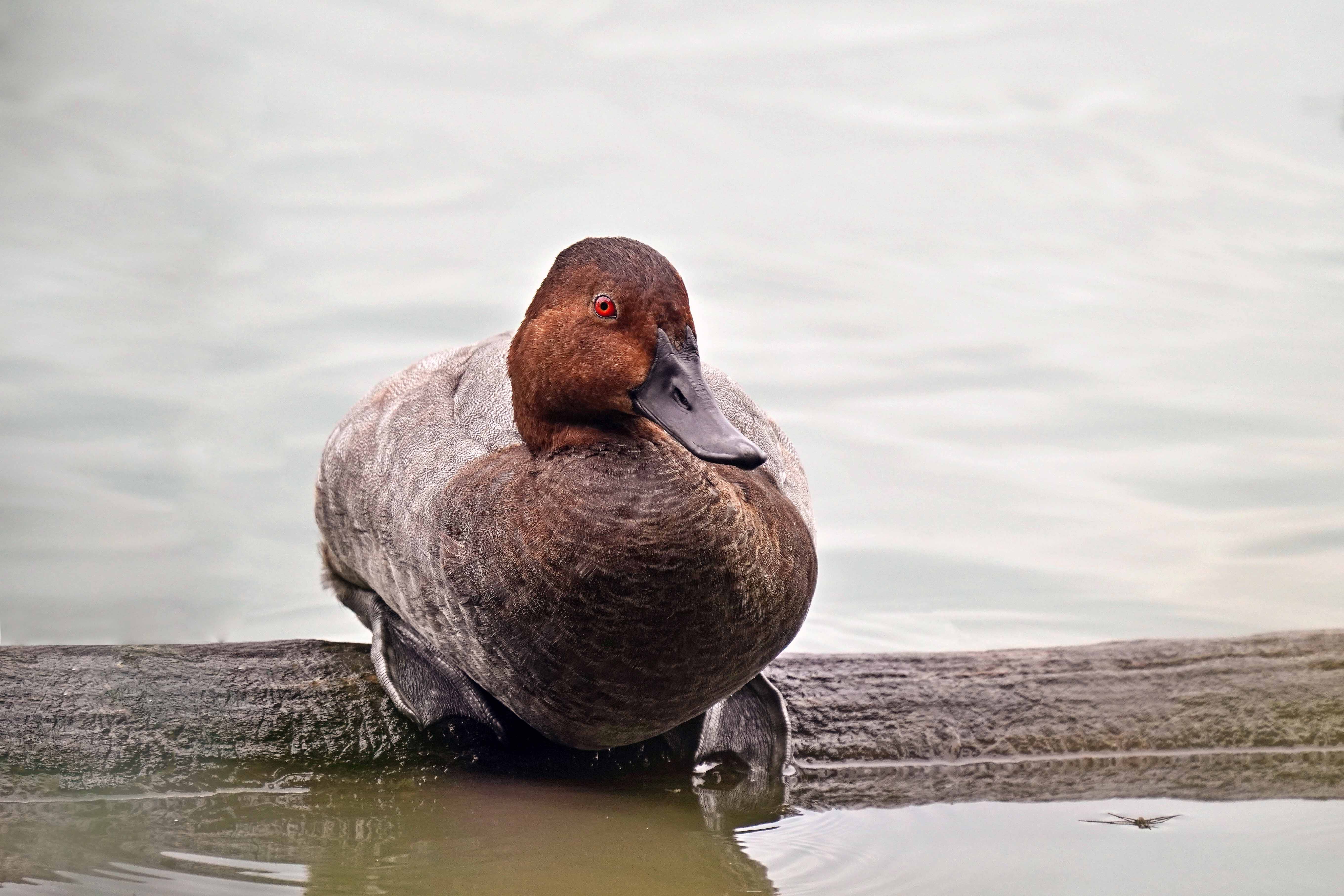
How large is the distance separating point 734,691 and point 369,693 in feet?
3.33

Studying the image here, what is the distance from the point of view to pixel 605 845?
3012 millimetres

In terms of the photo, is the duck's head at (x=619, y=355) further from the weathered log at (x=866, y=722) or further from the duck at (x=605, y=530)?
the weathered log at (x=866, y=722)

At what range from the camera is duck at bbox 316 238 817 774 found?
2787 mm

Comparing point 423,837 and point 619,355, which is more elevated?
point 619,355

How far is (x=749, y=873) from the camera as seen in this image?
2906mm

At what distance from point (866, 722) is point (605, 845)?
0.96 meters

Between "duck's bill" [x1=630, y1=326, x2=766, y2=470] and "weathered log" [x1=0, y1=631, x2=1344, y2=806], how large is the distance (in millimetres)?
1162

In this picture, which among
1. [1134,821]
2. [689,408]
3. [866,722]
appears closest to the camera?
[689,408]

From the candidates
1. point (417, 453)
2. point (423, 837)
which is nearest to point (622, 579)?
point (423, 837)

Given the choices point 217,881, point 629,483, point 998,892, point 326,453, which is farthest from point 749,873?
point 326,453

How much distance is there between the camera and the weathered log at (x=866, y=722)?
3.40 metres

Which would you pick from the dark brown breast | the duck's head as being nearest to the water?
the dark brown breast

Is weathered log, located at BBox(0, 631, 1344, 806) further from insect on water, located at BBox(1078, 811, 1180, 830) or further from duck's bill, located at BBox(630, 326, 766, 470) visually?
duck's bill, located at BBox(630, 326, 766, 470)

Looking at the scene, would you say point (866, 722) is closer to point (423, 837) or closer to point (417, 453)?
point (423, 837)
